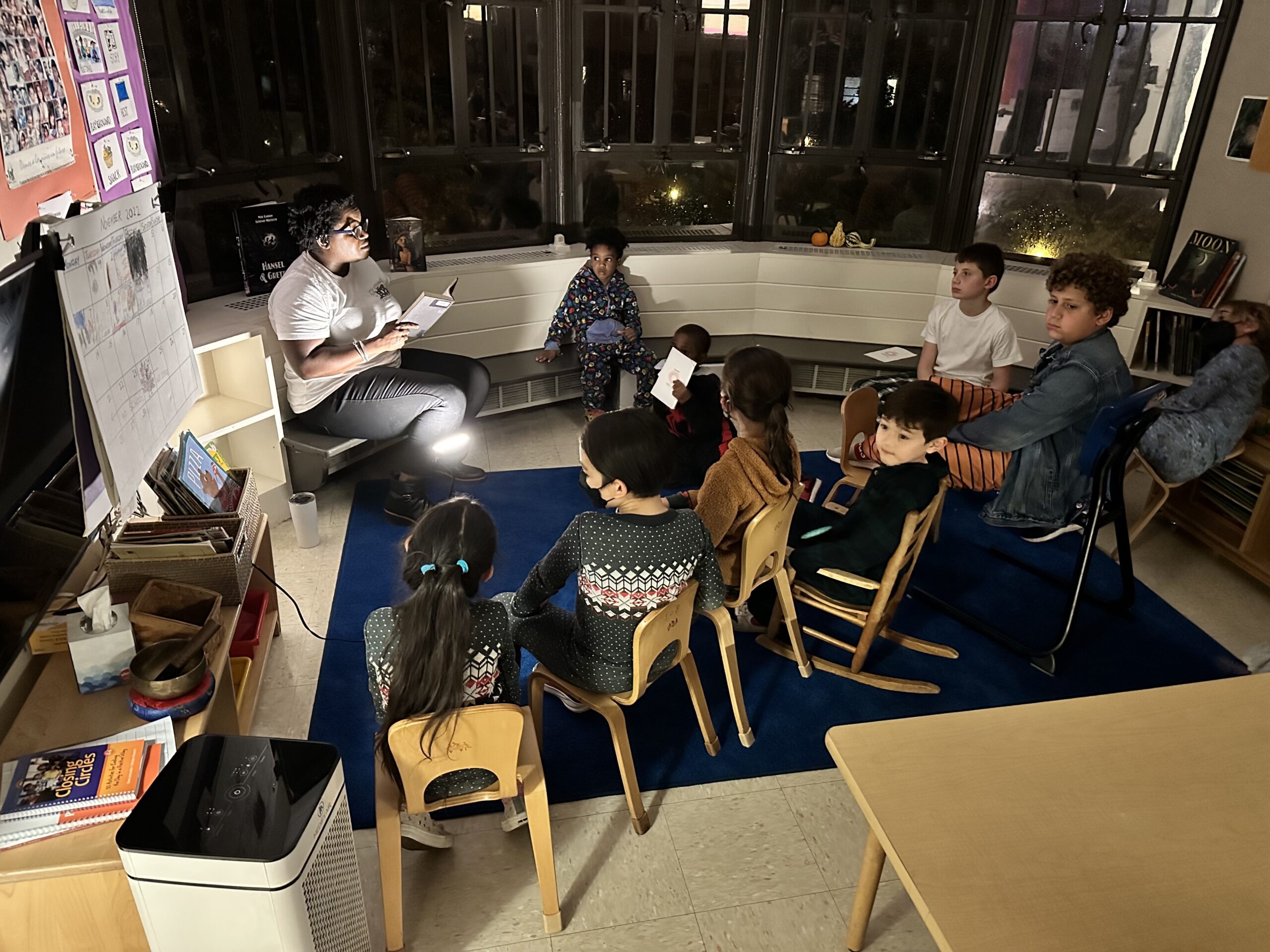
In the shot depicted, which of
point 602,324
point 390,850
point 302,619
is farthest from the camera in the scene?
point 602,324

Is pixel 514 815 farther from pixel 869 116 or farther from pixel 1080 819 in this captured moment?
pixel 869 116

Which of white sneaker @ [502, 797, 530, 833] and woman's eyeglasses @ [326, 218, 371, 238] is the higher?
woman's eyeglasses @ [326, 218, 371, 238]

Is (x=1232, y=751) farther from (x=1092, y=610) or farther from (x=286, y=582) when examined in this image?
(x=286, y=582)

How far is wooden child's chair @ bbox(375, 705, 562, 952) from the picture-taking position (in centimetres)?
174

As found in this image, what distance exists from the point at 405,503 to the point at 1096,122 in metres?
4.09

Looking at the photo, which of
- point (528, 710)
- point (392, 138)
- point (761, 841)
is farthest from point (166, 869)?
point (392, 138)

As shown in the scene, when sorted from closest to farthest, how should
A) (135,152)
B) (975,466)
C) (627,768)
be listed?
(627,768), (135,152), (975,466)

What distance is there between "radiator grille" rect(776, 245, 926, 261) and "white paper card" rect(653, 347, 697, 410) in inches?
76.2

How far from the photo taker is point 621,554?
6.83ft

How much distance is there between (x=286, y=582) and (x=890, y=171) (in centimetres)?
403

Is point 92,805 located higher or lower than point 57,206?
lower

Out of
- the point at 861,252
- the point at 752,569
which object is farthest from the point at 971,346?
the point at 752,569

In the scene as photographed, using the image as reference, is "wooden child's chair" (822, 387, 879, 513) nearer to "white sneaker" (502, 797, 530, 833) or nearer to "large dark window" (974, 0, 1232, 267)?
"white sneaker" (502, 797, 530, 833)

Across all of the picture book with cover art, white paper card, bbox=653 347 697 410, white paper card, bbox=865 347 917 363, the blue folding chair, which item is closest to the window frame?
white paper card, bbox=865 347 917 363
